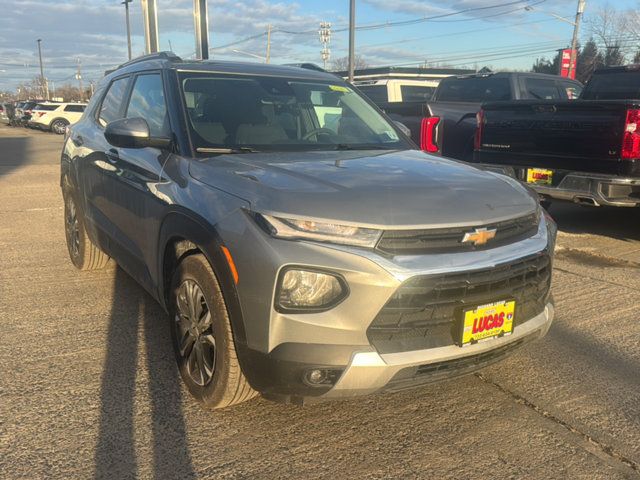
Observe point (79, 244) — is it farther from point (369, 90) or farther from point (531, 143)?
point (369, 90)

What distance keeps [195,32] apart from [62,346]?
10.7 metres

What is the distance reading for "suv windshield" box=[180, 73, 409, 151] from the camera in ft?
11.4

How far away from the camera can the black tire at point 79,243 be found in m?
5.05

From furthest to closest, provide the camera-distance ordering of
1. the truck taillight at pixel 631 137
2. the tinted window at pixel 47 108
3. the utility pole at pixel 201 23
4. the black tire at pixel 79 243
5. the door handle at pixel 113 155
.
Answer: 1. the tinted window at pixel 47 108
2. the utility pole at pixel 201 23
3. the truck taillight at pixel 631 137
4. the black tire at pixel 79 243
5. the door handle at pixel 113 155

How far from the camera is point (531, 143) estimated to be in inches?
260

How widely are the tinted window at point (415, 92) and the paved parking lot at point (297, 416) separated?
33.0 ft

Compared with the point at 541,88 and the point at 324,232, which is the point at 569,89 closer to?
the point at 541,88

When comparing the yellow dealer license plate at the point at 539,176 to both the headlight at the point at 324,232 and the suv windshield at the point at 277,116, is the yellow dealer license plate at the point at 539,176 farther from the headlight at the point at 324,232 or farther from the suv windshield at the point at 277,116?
the headlight at the point at 324,232

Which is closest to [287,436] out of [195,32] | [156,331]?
[156,331]

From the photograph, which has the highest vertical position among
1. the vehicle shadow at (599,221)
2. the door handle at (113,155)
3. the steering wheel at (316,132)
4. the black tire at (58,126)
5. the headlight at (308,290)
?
the steering wheel at (316,132)

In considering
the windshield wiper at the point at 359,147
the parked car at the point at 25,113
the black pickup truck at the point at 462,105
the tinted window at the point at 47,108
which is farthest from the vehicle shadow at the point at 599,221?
the parked car at the point at 25,113

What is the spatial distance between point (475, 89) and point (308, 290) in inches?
334

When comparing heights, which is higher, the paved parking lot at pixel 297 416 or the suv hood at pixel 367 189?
the suv hood at pixel 367 189

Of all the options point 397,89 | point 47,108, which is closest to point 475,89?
point 397,89
